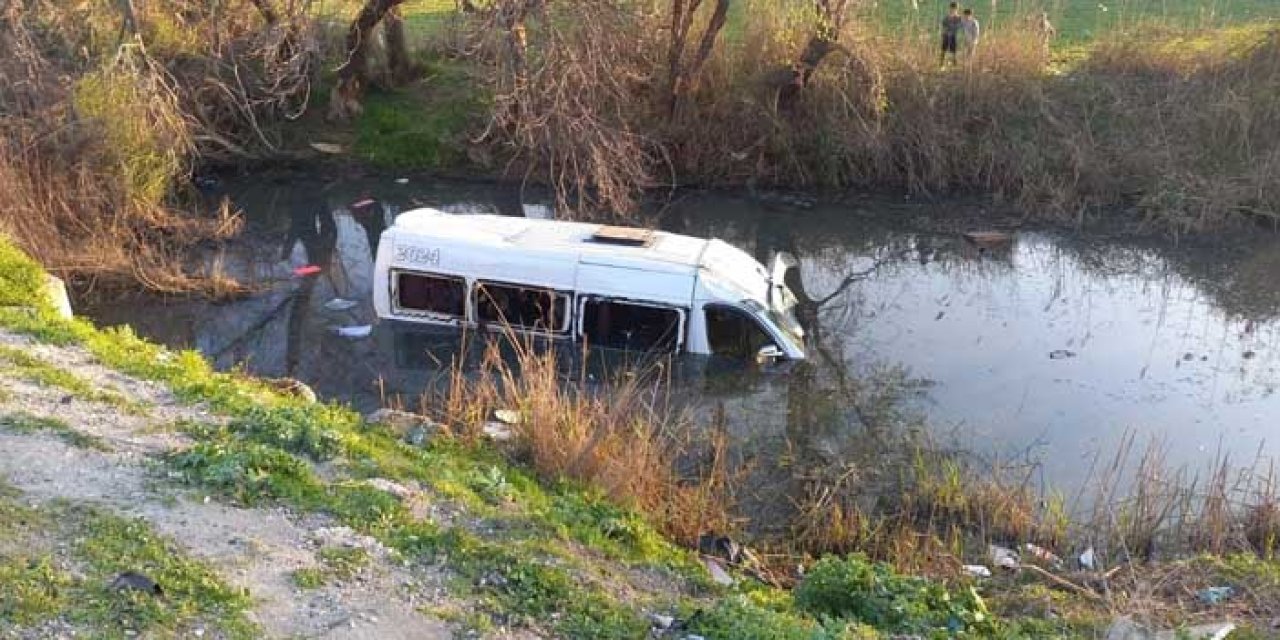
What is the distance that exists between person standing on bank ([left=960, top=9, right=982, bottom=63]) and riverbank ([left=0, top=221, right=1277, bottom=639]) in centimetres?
1351

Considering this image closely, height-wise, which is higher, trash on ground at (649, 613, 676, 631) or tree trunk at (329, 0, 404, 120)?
tree trunk at (329, 0, 404, 120)

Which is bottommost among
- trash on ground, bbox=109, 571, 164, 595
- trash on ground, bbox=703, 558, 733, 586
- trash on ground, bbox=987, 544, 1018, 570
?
trash on ground, bbox=987, 544, 1018, 570

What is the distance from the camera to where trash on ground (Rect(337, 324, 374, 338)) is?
14148mm

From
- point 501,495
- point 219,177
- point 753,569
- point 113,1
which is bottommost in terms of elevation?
point 753,569

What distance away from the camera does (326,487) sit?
26.6 ft

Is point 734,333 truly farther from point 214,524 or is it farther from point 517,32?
point 214,524

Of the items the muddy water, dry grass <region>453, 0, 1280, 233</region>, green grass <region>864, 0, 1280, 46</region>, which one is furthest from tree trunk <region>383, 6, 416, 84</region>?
green grass <region>864, 0, 1280, 46</region>

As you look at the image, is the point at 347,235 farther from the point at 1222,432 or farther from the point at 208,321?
the point at 1222,432

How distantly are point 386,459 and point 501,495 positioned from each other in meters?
1.00

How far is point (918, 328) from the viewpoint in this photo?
15461 millimetres

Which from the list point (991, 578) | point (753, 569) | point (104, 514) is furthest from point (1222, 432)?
point (104, 514)

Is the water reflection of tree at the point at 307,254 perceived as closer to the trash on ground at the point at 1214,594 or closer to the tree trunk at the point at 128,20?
the tree trunk at the point at 128,20

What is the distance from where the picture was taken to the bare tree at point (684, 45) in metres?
20.5

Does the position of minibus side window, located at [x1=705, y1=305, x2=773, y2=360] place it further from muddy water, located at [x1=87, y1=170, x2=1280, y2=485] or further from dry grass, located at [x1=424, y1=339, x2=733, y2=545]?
dry grass, located at [x1=424, y1=339, x2=733, y2=545]
